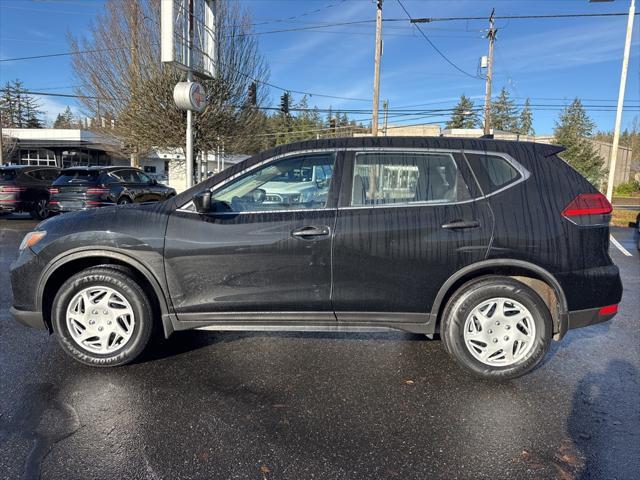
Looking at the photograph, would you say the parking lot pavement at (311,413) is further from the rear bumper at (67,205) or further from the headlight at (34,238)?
the rear bumper at (67,205)

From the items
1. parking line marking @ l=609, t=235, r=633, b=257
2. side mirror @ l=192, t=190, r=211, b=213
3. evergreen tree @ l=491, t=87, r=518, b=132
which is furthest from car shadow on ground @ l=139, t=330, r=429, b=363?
evergreen tree @ l=491, t=87, r=518, b=132

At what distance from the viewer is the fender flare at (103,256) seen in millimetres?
3330

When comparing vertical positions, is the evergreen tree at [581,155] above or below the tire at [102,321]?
above

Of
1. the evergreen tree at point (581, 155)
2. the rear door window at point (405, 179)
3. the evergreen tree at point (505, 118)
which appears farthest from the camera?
the evergreen tree at point (505, 118)

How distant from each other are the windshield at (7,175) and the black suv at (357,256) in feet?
40.9

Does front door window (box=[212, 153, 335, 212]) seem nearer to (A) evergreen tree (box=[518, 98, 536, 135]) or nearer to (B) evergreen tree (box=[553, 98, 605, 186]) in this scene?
(B) evergreen tree (box=[553, 98, 605, 186])

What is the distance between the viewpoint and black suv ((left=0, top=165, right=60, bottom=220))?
43.9ft

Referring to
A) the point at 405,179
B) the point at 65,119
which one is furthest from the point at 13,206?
the point at 65,119

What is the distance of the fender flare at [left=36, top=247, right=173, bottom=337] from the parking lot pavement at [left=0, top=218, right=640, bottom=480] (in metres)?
0.52

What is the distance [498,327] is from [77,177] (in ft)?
40.9

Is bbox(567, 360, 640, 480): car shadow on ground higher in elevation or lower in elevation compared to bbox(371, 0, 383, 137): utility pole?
lower

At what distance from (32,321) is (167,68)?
17354 mm

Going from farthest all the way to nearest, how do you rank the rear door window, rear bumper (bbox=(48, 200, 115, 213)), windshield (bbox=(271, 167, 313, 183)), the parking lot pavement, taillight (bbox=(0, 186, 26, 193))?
taillight (bbox=(0, 186, 26, 193)), rear bumper (bbox=(48, 200, 115, 213)), windshield (bbox=(271, 167, 313, 183)), the rear door window, the parking lot pavement

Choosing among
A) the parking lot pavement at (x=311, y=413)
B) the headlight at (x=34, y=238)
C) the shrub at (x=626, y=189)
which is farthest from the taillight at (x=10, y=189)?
the shrub at (x=626, y=189)
